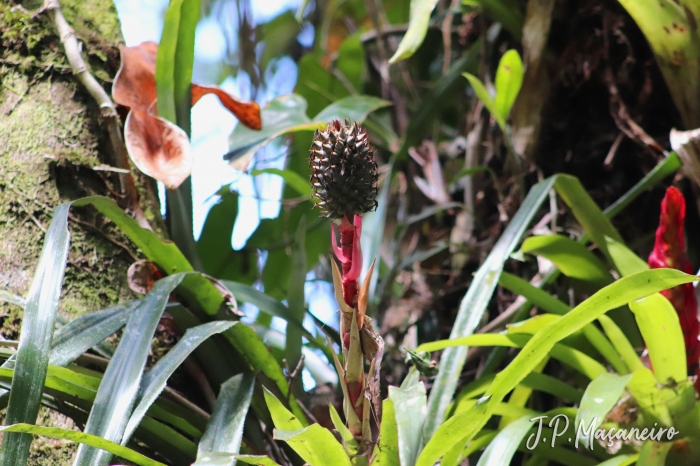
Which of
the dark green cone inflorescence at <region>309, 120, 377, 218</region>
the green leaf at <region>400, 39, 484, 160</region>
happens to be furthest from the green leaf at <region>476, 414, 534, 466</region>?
the green leaf at <region>400, 39, 484, 160</region>

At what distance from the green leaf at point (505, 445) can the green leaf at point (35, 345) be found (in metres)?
0.49

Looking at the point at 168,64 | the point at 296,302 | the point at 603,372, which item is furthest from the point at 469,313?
the point at 168,64

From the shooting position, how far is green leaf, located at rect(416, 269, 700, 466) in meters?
0.62

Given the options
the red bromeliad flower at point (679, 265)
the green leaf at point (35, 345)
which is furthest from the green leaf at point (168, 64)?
the red bromeliad flower at point (679, 265)

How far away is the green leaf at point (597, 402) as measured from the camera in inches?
25.5

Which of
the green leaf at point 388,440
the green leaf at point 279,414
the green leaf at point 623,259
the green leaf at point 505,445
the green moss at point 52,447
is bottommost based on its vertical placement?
the green leaf at point 505,445

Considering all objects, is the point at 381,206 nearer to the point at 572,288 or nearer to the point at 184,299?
the point at 572,288

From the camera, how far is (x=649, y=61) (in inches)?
46.3

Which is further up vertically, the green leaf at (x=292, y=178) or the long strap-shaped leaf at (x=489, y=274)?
the green leaf at (x=292, y=178)

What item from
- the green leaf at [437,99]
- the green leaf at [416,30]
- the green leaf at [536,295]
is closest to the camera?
the green leaf at [536,295]

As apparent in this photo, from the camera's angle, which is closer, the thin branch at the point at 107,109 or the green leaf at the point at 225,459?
the green leaf at the point at 225,459

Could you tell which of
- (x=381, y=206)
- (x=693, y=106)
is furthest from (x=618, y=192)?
(x=381, y=206)

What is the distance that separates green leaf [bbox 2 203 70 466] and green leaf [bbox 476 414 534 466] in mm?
491

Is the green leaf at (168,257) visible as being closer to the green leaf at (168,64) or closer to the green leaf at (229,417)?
the green leaf at (229,417)
